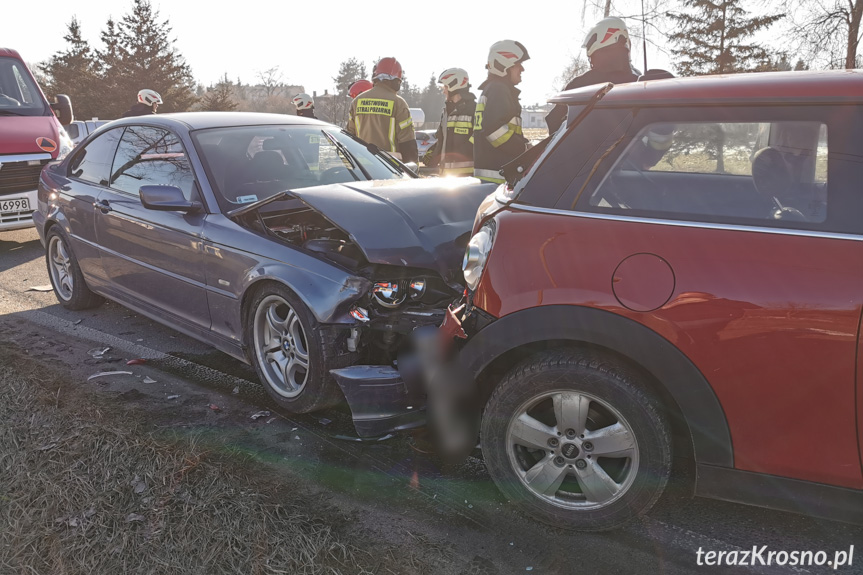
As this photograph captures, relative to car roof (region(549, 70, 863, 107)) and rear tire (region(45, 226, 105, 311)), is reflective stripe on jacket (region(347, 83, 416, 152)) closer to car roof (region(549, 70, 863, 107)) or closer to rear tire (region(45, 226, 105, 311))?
rear tire (region(45, 226, 105, 311))

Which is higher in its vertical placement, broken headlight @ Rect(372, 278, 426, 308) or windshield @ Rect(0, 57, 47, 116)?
windshield @ Rect(0, 57, 47, 116)

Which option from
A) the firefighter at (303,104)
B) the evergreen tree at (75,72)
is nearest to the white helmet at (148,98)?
the firefighter at (303,104)

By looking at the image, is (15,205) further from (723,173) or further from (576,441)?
(723,173)

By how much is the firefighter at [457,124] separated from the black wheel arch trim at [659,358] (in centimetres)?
527

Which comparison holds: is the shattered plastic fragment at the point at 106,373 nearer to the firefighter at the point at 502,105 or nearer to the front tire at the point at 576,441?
the front tire at the point at 576,441

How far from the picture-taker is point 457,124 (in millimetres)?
7480

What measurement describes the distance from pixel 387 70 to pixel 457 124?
3.48 feet

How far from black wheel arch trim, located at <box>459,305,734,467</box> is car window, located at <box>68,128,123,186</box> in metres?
4.12

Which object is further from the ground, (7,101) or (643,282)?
(7,101)

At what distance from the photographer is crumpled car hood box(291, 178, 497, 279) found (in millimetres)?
3521

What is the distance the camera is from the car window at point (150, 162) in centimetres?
445

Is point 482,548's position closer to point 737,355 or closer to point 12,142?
point 737,355

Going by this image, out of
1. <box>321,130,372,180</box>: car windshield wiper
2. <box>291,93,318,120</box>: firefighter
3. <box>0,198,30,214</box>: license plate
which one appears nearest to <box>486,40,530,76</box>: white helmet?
<box>321,130,372,180</box>: car windshield wiper
